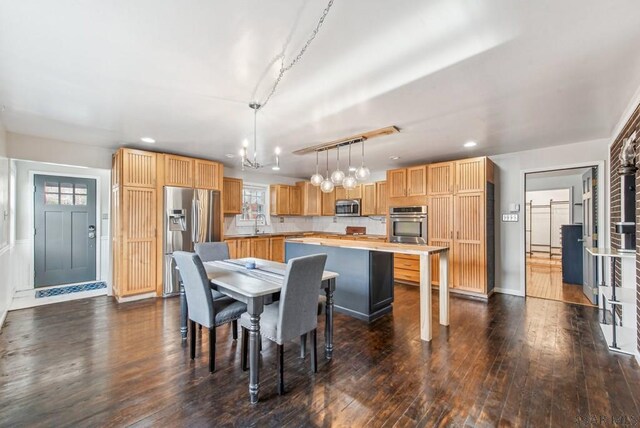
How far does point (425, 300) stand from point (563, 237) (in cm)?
439

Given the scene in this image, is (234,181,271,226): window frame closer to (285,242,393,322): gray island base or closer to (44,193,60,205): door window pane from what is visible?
(44,193,60,205): door window pane

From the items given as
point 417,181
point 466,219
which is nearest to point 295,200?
point 417,181

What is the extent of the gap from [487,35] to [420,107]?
111 cm

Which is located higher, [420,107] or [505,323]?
[420,107]

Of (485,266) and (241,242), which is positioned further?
(241,242)

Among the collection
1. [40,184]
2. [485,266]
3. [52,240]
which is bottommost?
[485,266]

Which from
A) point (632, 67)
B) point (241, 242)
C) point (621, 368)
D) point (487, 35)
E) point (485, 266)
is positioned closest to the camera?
point (487, 35)

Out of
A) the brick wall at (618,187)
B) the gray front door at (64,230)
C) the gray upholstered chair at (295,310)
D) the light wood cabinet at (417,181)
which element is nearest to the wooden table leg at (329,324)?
the gray upholstered chair at (295,310)

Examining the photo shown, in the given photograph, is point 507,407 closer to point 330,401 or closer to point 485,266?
point 330,401

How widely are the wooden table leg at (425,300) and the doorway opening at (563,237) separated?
277cm

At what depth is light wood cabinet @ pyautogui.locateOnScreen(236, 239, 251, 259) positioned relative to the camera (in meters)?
5.76

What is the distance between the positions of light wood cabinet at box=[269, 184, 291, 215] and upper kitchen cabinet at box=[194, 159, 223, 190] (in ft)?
6.12

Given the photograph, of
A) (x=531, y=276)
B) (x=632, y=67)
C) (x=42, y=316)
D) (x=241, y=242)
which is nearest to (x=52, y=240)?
(x=42, y=316)

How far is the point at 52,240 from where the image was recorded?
5008mm
